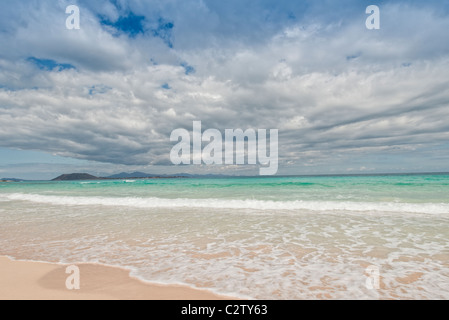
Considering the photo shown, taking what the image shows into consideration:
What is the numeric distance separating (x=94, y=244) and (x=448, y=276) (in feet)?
28.2

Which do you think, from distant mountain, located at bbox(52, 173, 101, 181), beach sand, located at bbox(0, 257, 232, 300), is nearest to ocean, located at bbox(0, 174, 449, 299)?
beach sand, located at bbox(0, 257, 232, 300)

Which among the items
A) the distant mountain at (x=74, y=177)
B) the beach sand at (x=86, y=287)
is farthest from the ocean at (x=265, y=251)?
the distant mountain at (x=74, y=177)

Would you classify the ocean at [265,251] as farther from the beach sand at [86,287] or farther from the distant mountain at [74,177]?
the distant mountain at [74,177]

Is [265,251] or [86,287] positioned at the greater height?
[86,287]

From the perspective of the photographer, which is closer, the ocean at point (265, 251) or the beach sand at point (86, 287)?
the beach sand at point (86, 287)

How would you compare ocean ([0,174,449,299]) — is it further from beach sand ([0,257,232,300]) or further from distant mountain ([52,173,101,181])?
distant mountain ([52,173,101,181])

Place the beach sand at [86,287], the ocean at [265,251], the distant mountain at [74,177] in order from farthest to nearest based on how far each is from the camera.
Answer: the distant mountain at [74,177] → the ocean at [265,251] → the beach sand at [86,287]

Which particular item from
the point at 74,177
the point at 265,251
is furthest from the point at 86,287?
the point at 74,177

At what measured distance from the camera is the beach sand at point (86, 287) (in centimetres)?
370

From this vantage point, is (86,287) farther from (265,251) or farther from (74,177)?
(74,177)

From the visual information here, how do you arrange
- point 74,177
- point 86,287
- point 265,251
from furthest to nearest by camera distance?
point 74,177
point 265,251
point 86,287

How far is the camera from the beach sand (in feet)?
12.1

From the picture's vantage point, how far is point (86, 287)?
397 centimetres
